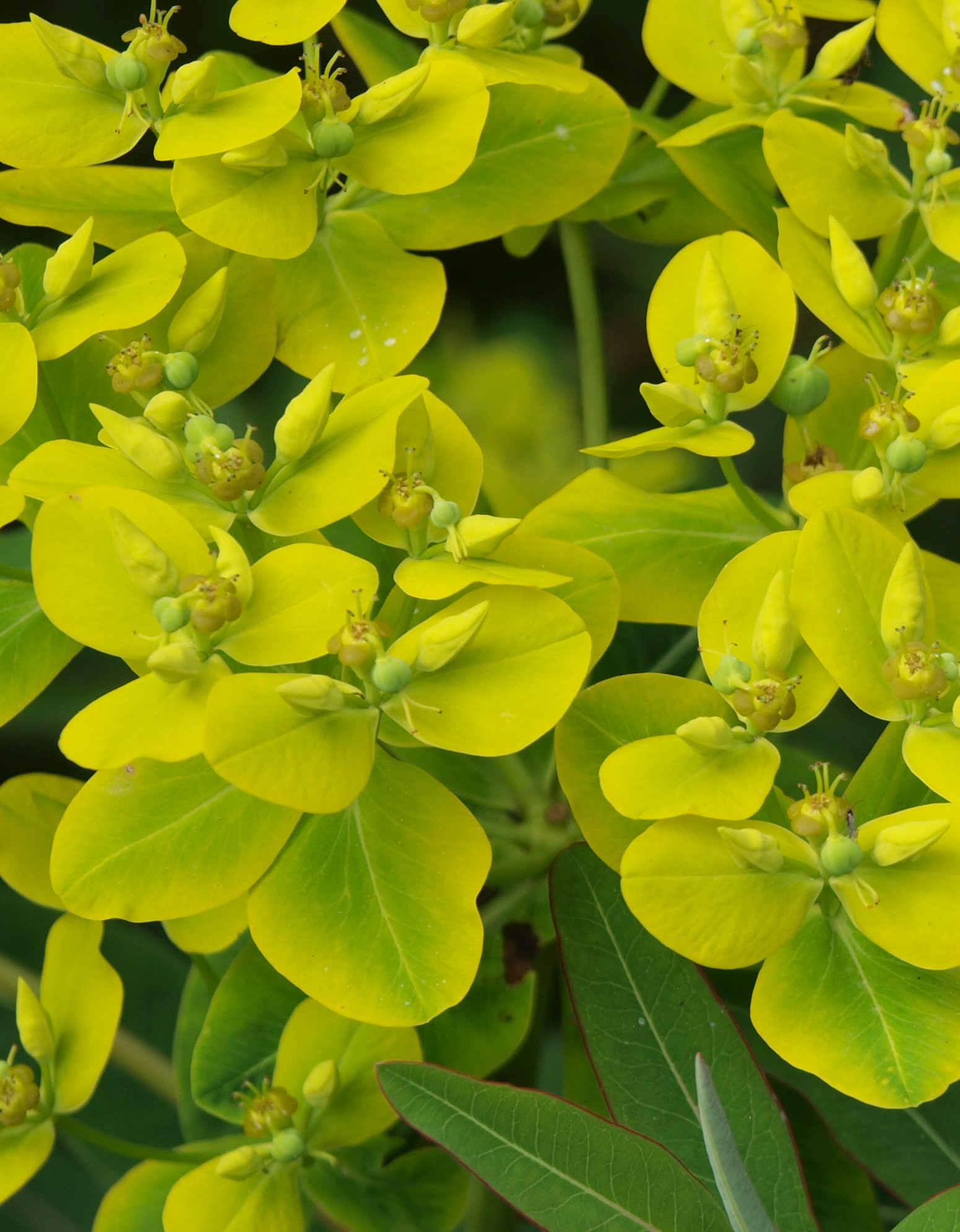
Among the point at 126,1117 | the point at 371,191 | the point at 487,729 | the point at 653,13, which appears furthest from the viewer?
the point at 126,1117

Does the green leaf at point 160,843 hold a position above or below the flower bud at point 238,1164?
above

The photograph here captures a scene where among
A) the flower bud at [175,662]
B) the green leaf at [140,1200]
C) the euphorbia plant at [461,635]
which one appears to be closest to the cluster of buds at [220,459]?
the euphorbia plant at [461,635]

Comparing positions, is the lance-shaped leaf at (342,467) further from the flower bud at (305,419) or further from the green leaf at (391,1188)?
the green leaf at (391,1188)

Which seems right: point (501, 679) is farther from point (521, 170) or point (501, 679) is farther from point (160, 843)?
point (521, 170)

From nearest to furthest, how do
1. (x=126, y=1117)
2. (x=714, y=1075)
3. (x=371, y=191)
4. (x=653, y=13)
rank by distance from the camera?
(x=714, y=1075)
(x=371, y=191)
(x=653, y=13)
(x=126, y=1117)

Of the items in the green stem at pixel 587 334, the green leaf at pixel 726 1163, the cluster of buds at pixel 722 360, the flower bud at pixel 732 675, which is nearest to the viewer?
the green leaf at pixel 726 1163

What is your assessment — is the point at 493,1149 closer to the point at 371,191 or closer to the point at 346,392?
the point at 346,392

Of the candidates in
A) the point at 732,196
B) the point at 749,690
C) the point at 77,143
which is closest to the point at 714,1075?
the point at 749,690
